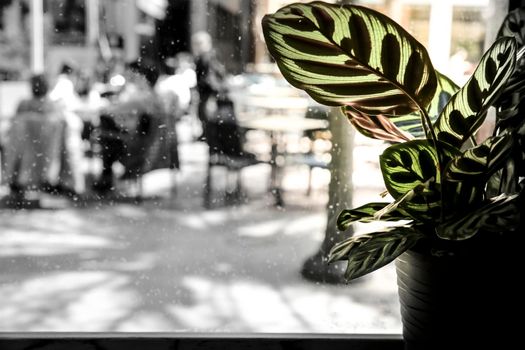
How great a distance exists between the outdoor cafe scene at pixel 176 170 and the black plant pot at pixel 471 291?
58 centimetres

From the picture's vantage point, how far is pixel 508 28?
98cm

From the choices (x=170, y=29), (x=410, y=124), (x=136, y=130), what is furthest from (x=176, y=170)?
(x=410, y=124)

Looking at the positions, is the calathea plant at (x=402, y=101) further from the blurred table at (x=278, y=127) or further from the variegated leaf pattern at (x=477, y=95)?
the blurred table at (x=278, y=127)

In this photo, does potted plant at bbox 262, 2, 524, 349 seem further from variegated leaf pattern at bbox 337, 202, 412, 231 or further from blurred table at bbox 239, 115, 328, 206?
blurred table at bbox 239, 115, 328, 206

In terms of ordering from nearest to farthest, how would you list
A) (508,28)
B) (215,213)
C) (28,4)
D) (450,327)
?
(450,327) → (508,28) → (28,4) → (215,213)

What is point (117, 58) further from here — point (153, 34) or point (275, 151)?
point (275, 151)

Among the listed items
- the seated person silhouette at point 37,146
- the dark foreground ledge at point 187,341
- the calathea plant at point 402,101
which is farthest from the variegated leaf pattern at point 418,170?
the seated person silhouette at point 37,146

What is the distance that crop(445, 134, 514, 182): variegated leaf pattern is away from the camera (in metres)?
0.79

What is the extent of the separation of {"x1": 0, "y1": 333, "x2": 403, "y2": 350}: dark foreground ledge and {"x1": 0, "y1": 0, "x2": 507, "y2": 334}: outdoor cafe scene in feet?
0.53

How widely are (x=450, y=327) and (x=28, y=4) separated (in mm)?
1206

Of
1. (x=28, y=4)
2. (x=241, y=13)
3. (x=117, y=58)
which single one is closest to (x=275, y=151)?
(x=241, y=13)

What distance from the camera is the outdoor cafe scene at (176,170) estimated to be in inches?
57.1

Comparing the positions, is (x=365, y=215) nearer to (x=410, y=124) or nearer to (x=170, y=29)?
(x=410, y=124)

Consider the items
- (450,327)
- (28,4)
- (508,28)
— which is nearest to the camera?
(450,327)
